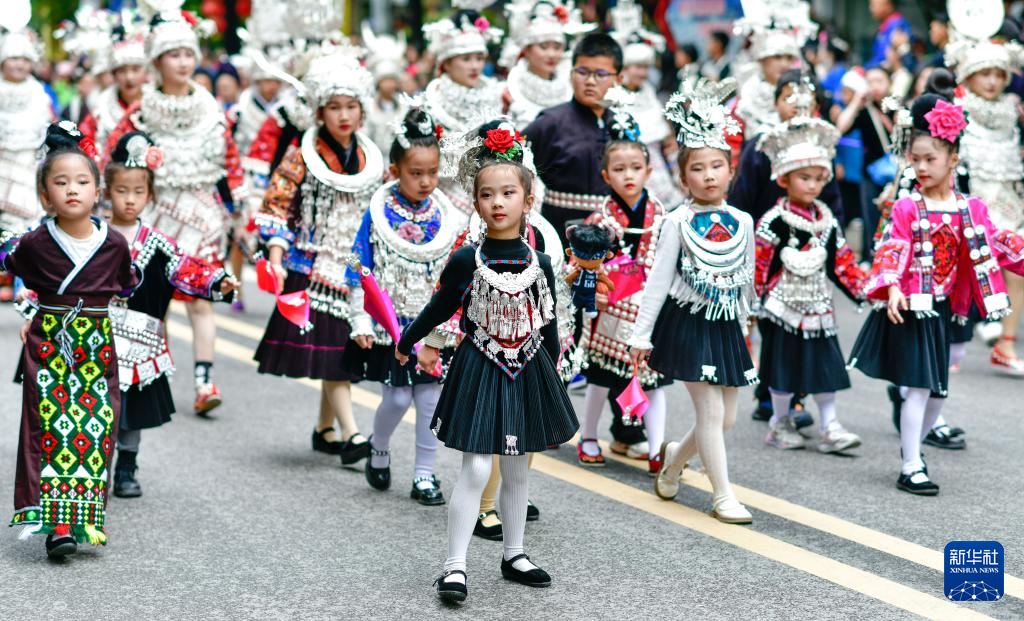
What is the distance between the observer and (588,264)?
573cm

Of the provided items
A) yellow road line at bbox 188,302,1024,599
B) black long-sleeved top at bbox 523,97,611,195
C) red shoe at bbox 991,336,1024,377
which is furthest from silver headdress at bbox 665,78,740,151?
red shoe at bbox 991,336,1024,377

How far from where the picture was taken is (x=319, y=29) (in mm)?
10867

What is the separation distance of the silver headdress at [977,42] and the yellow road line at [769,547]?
4.01 metres

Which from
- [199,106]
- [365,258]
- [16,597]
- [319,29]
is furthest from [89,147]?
[319,29]

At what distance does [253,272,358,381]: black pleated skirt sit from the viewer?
272 inches

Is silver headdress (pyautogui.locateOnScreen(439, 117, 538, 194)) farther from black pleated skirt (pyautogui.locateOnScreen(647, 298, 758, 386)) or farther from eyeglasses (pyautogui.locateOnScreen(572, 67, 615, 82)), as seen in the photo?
eyeglasses (pyautogui.locateOnScreen(572, 67, 615, 82))

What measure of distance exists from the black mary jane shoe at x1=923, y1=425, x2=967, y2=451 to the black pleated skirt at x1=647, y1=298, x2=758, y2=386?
1694 mm

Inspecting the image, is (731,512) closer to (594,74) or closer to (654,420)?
(654,420)

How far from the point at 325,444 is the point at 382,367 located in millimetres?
1137

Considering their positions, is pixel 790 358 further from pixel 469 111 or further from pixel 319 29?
pixel 319 29

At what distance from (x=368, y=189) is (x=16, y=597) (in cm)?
275

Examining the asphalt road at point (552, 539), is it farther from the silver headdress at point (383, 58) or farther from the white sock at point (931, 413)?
the silver headdress at point (383, 58)

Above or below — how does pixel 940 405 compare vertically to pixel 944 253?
below

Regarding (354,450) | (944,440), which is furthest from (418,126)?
Result: (944,440)
